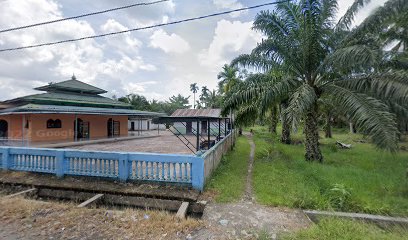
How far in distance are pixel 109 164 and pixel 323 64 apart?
348 inches

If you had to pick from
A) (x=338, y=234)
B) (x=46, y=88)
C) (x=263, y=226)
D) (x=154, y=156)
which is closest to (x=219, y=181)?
(x=154, y=156)

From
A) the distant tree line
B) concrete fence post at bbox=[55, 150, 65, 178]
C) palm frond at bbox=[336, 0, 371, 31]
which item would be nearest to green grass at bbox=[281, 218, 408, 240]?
concrete fence post at bbox=[55, 150, 65, 178]

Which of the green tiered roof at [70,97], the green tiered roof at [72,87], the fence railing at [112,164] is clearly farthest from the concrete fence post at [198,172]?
the green tiered roof at [72,87]

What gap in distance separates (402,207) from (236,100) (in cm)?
632

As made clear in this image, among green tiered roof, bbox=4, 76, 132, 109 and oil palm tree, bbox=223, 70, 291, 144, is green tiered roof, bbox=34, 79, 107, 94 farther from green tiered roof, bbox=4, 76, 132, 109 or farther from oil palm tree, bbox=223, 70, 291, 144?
oil palm tree, bbox=223, 70, 291, 144

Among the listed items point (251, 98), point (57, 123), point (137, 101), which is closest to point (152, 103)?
point (137, 101)

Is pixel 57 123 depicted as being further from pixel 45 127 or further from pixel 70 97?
pixel 70 97

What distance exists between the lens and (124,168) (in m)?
6.40

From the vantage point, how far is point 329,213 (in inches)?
189

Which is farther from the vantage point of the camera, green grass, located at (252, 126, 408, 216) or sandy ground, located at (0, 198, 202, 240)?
green grass, located at (252, 126, 408, 216)

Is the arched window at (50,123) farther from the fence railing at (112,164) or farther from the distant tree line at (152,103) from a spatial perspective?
the distant tree line at (152,103)

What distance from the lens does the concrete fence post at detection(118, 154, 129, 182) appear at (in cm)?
638

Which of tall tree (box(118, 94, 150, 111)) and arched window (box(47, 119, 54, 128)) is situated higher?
tall tree (box(118, 94, 150, 111))

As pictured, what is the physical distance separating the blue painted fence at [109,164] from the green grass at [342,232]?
109 inches
